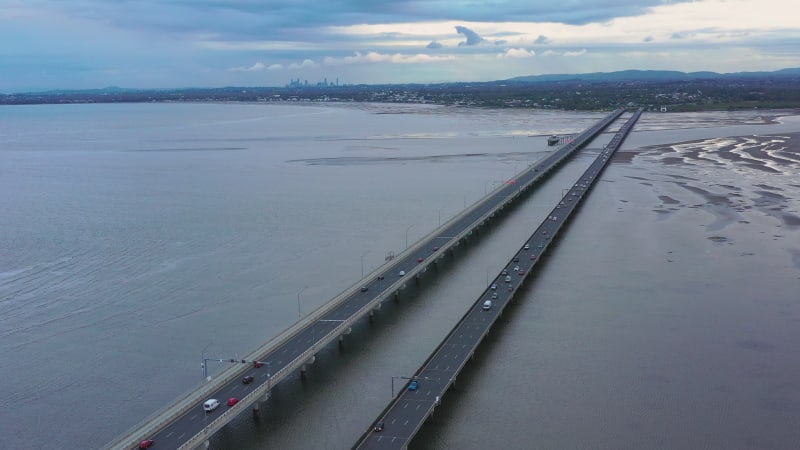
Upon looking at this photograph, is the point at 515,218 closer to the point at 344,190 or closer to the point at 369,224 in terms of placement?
the point at 369,224

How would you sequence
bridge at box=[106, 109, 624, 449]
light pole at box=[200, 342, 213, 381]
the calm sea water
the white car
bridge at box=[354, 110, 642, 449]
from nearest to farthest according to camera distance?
bridge at box=[106, 109, 624, 449] → bridge at box=[354, 110, 642, 449] → the white car → the calm sea water → light pole at box=[200, 342, 213, 381]

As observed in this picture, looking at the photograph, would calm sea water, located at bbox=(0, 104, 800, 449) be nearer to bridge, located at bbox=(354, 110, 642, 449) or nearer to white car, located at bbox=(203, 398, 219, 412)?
bridge, located at bbox=(354, 110, 642, 449)

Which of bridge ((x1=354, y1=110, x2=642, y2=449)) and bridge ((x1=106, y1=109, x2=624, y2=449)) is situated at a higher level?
bridge ((x1=106, y1=109, x2=624, y2=449))

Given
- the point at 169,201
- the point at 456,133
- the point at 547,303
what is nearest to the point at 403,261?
the point at 547,303

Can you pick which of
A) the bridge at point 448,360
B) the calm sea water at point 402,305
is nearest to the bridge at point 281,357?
the calm sea water at point 402,305

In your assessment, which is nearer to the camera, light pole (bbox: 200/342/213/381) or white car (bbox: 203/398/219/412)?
white car (bbox: 203/398/219/412)

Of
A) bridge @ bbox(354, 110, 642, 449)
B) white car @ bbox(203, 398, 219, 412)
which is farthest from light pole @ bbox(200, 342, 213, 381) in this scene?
bridge @ bbox(354, 110, 642, 449)

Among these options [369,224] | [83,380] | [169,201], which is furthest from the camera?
[169,201]
